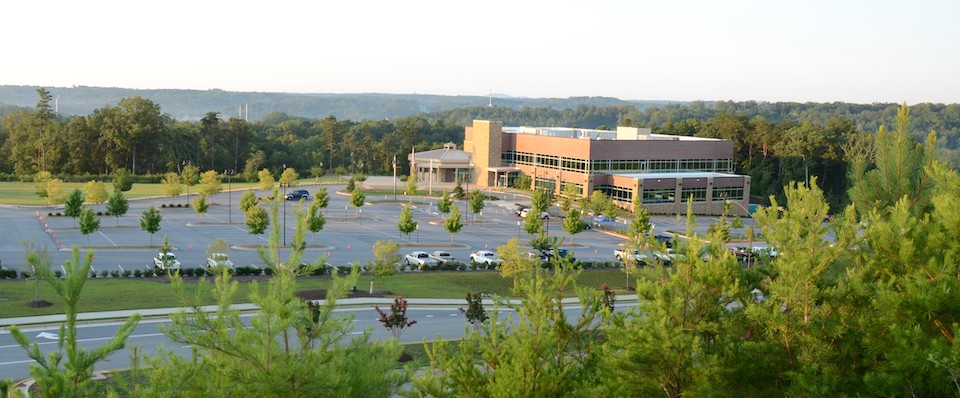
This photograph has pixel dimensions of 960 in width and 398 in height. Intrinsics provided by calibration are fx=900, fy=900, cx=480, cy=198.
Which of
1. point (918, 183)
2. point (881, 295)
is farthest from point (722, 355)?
point (918, 183)

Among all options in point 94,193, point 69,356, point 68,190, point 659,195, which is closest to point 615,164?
point 659,195

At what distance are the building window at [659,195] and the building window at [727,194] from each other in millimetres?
4976

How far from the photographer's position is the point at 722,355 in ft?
39.3

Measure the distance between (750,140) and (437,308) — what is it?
241 feet

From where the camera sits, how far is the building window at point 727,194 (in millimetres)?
79062

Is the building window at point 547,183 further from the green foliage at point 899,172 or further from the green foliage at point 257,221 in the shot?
the green foliage at point 899,172

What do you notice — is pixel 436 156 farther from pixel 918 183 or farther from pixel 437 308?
pixel 918 183

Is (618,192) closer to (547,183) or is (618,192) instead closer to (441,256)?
(547,183)

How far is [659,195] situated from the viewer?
75.6 meters

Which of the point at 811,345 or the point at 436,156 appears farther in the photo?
the point at 436,156

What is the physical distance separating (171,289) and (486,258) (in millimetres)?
18485

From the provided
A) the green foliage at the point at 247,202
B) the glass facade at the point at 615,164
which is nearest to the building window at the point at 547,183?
the glass facade at the point at 615,164

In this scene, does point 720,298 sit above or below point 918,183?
below

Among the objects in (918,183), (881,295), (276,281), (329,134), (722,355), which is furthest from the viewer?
(329,134)
